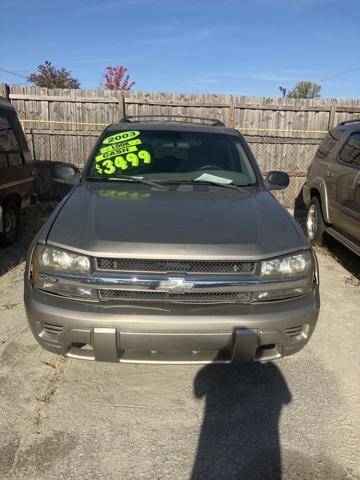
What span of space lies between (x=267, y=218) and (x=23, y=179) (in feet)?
15.4

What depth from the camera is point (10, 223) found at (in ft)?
20.4

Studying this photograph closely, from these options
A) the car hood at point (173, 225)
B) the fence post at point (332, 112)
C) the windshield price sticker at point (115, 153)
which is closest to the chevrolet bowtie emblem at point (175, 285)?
the car hood at point (173, 225)

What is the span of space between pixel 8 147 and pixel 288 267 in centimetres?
489

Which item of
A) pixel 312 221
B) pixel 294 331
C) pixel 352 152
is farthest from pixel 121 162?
pixel 312 221

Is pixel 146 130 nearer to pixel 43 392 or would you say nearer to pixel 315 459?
pixel 43 392

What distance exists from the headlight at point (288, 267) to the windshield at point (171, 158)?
1.30 metres

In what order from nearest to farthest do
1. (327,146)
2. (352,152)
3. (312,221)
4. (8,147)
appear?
(352,152)
(8,147)
(327,146)
(312,221)

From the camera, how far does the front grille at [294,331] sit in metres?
2.53

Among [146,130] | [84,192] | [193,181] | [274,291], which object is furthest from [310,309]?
[146,130]

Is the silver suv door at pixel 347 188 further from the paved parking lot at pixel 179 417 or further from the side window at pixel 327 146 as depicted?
the paved parking lot at pixel 179 417

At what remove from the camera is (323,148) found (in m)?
6.59

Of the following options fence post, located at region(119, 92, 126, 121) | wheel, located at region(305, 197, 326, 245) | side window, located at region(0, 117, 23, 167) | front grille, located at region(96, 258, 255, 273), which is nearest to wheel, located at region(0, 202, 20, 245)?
side window, located at region(0, 117, 23, 167)

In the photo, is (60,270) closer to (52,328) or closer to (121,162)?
(52,328)

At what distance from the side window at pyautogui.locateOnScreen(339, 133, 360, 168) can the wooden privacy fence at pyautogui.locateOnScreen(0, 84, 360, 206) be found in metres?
3.88
